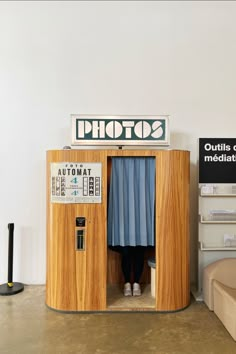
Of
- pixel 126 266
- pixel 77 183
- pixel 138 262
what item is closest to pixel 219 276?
pixel 138 262

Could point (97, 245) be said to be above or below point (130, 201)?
below

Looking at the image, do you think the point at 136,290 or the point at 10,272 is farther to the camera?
the point at 10,272

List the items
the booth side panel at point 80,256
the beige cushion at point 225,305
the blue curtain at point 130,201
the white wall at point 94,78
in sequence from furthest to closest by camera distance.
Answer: the white wall at point 94,78 → the blue curtain at point 130,201 → the booth side panel at point 80,256 → the beige cushion at point 225,305

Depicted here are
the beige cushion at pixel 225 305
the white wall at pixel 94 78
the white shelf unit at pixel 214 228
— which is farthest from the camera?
the white wall at pixel 94 78

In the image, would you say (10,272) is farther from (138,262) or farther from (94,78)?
(94,78)

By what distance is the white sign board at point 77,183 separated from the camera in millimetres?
3104

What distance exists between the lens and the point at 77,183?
311 cm

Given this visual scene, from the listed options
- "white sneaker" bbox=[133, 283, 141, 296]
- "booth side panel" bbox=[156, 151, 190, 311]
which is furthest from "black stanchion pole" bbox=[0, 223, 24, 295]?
Result: "booth side panel" bbox=[156, 151, 190, 311]

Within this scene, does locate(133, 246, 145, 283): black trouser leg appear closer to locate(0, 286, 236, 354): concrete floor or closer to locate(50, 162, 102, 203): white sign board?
locate(0, 286, 236, 354): concrete floor

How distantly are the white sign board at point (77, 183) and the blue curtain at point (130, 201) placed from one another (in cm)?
21

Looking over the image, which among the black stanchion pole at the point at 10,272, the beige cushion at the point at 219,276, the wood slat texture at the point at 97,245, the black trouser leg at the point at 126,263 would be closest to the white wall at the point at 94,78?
the black stanchion pole at the point at 10,272

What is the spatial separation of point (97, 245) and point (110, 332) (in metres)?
0.86

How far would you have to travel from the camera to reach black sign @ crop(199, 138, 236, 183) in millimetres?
3611

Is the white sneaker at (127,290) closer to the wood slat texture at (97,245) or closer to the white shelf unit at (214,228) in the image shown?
the wood slat texture at (97,245)
